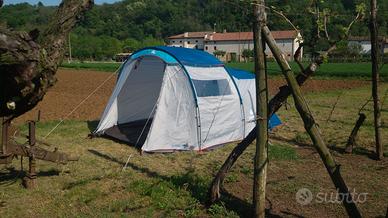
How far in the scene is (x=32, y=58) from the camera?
2.34 metres

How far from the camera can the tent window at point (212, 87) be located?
8.40 m

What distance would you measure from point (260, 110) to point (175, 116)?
4306 millimetres

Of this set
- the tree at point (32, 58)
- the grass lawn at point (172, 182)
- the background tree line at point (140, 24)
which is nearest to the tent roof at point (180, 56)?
the grass lawn at point (172, 182)

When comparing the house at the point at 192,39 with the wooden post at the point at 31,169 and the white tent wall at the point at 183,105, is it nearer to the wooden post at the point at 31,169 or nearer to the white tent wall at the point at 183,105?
the white tent wall at the point at 183,105

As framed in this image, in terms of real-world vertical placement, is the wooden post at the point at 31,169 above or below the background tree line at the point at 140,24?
below

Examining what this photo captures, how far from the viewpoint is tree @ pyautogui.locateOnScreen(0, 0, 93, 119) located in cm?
225

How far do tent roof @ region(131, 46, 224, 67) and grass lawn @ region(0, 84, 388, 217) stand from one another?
6.36ft

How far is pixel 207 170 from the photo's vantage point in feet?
22.4

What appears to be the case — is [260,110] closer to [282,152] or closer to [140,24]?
[282,152]

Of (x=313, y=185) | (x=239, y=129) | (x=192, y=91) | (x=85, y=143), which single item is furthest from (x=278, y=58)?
(x=85, y=143)

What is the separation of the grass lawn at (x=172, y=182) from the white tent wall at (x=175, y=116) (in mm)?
349

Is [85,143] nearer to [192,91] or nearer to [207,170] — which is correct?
[192,91]

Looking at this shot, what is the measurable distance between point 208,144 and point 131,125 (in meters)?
2.86

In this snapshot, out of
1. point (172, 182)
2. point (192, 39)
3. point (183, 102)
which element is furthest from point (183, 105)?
point (192, 39)
